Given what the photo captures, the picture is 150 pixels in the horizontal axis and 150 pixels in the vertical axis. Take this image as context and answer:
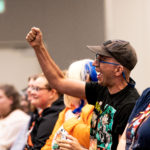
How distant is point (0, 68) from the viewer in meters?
6.02

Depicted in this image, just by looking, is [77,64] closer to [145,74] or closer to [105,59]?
[105,59]

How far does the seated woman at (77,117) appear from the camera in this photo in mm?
2372

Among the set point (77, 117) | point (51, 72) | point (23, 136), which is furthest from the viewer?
point (23, 136)

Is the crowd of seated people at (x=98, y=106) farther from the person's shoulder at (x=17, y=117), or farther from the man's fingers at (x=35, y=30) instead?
the person's shoulder at (x=17, y=117)

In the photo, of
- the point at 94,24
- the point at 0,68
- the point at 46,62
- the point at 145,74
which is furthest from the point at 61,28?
the point at 46,62

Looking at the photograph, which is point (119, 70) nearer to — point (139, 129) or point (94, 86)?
point (94, 86)

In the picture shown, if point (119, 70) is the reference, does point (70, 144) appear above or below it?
below

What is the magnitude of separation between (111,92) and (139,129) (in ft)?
1.71

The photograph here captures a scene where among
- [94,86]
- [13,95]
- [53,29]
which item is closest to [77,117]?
[94,86]

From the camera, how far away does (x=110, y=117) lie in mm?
2021

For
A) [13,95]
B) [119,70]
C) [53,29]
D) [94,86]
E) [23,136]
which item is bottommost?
[23,136]

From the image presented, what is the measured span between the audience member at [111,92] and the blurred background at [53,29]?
2601 millimetres

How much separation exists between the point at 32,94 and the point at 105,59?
1.45 meters

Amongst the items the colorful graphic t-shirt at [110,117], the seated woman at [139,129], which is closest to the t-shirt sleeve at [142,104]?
the seated woman at [139,129]
